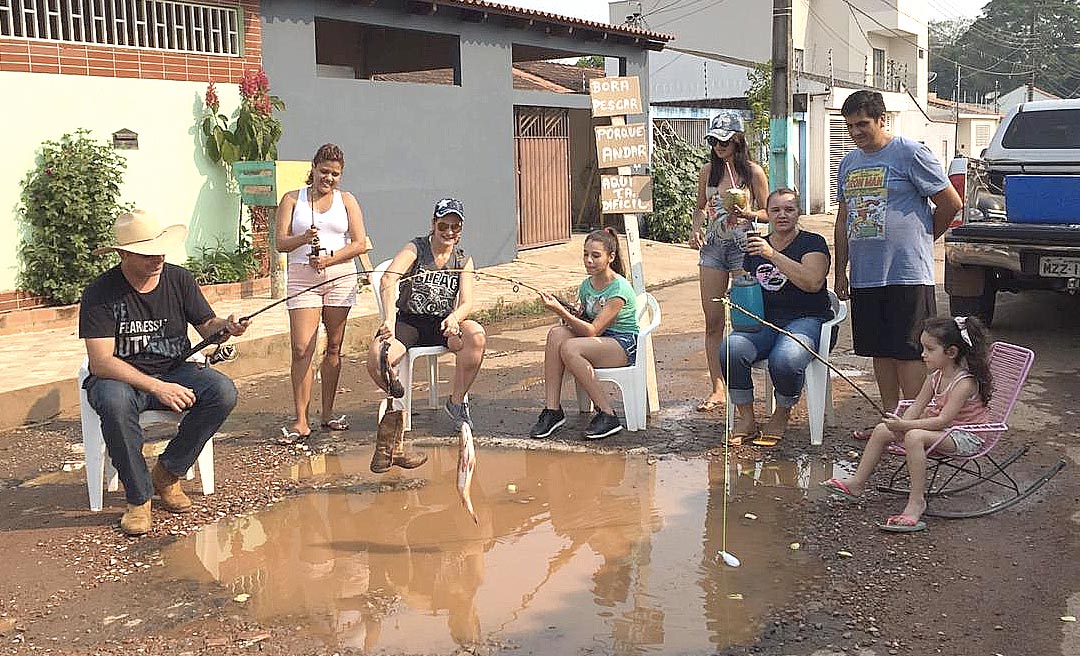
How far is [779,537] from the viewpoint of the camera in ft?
15.9

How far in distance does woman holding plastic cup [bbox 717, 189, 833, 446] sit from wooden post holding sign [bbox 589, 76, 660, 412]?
2.99ft

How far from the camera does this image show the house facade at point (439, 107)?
12461 mm

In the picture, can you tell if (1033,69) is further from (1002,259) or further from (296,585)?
(296,585)

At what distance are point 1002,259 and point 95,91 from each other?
8254 mm

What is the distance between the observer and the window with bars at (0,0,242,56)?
9781 millimetres

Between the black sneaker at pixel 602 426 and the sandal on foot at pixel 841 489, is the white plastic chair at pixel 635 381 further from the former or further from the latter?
the sandal on foot at pixel 841 489

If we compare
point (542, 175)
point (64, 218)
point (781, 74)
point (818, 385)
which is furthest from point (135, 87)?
point (781, 74)

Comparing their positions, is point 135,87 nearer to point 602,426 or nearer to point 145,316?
point 145,316

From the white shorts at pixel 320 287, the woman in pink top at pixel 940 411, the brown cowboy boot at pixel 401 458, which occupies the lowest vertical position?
the brown cowboy boot at pixel 401 458

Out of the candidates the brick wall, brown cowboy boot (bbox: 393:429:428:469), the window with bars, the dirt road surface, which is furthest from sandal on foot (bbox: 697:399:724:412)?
the window with bars

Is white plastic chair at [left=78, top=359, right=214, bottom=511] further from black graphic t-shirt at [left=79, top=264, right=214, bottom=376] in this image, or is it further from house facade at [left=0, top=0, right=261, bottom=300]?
house facade at [left=0, top=0, right=261, bottom=300]

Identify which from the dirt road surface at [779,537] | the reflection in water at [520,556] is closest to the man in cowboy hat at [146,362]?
the dirt road surface at [779,537]

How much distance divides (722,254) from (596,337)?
1011 millimetres

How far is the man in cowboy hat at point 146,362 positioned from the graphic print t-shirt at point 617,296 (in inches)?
82.9
